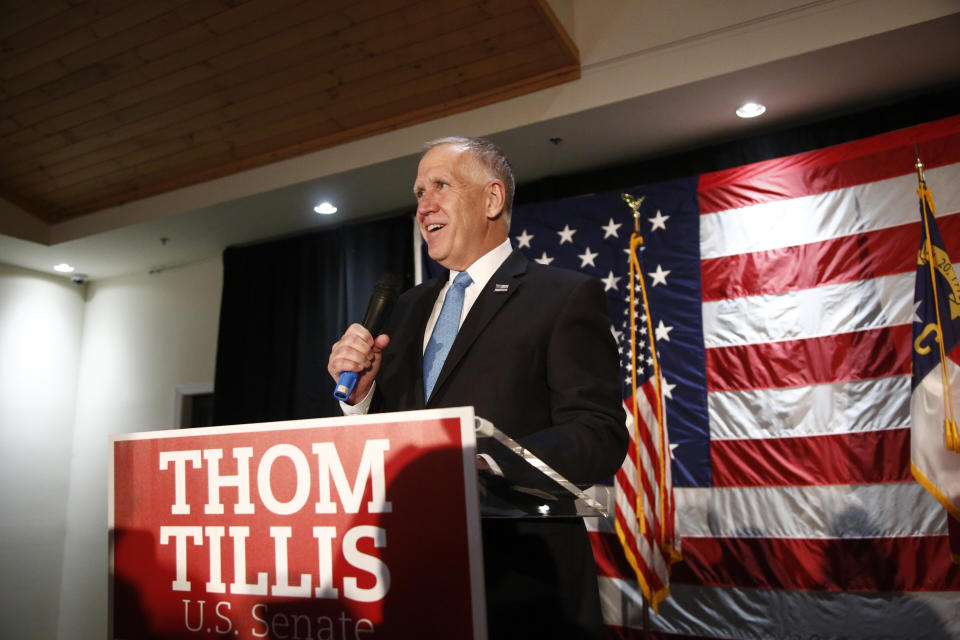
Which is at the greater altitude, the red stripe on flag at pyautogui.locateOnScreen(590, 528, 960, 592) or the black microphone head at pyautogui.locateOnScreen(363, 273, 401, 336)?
the black microphone head at pyautogui.locateOnScreen(363, 273, 401, 336)

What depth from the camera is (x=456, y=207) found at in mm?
1382

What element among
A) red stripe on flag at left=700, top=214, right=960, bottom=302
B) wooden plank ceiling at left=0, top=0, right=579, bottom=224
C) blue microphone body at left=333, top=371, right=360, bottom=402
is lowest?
blue microphone body at left=333, top=371, right=360, bottom=402

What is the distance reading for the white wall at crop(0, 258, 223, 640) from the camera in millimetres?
5473

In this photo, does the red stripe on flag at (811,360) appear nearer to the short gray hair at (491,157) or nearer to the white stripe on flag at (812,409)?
the white stripe on flag at (812,409)

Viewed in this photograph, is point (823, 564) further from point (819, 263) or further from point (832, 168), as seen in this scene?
point (832, 168)

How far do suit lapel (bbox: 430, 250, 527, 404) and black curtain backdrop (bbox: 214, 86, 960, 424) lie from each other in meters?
3.05

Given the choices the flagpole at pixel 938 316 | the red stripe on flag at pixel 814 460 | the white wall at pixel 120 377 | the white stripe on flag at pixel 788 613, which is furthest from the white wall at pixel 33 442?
the flagpole at pixel 938 316

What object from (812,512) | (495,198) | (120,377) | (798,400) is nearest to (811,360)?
(798,400)

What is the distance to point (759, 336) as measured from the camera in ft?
11.4

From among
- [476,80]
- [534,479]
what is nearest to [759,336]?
[476,80]

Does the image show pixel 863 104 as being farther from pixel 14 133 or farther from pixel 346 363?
pixel 14 133

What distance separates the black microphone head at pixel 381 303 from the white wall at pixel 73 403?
4662 mm

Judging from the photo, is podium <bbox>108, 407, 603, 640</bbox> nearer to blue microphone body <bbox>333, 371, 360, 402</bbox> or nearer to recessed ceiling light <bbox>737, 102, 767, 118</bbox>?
blue microphone body <bbox>333, 371, 360, 402</bbox>

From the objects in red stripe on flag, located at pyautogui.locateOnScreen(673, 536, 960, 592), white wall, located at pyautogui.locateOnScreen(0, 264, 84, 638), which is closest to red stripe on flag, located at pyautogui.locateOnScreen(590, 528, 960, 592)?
red stripe on flag, located at pyautogui.locateOnScreen(673, 536, 960, 592)
